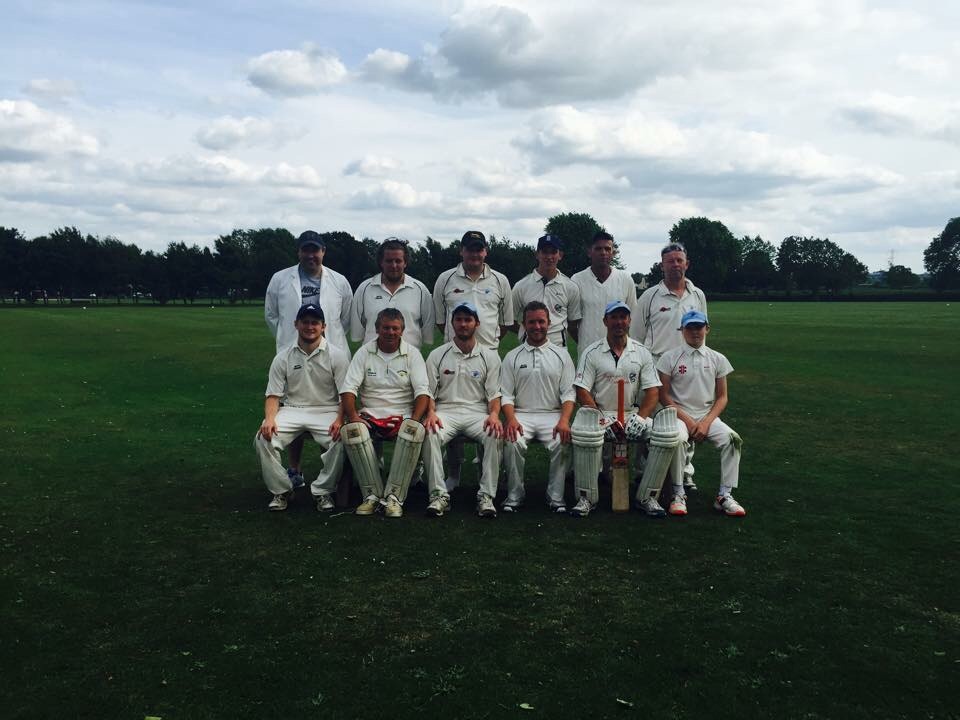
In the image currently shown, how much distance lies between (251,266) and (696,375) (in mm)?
81782

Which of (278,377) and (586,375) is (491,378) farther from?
(278,377)

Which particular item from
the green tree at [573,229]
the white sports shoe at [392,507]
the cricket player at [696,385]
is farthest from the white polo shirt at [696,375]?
the green tree at [573,229]

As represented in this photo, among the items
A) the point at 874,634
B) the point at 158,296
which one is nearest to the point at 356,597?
the point at 874,634

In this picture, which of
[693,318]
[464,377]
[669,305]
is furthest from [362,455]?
[669,305]

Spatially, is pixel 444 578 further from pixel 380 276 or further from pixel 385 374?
pixel 380 276

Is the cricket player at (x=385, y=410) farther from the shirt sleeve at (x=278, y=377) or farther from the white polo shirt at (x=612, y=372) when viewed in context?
the white polo shirt at (x=612, y=372)

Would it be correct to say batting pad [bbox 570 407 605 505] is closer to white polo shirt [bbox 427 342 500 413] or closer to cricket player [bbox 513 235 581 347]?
white polo shirt [bbox 427 342 500 413]

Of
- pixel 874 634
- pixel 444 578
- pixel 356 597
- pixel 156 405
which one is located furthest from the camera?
pixel 156 405

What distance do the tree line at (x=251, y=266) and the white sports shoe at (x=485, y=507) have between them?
222ft

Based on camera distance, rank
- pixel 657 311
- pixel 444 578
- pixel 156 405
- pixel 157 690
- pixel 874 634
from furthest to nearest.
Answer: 1. pixel 156 405
2. pixel 657 311
3. pixel 444 578
4. pixel 874 634
5. pixel 157 690

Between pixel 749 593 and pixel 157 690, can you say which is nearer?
pixel 157 690

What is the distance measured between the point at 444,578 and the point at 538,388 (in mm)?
2349

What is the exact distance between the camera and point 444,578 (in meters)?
4.89

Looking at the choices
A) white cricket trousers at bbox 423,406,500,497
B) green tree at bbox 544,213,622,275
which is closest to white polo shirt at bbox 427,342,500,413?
white cricket trousers at bbox 423,406,500,497
